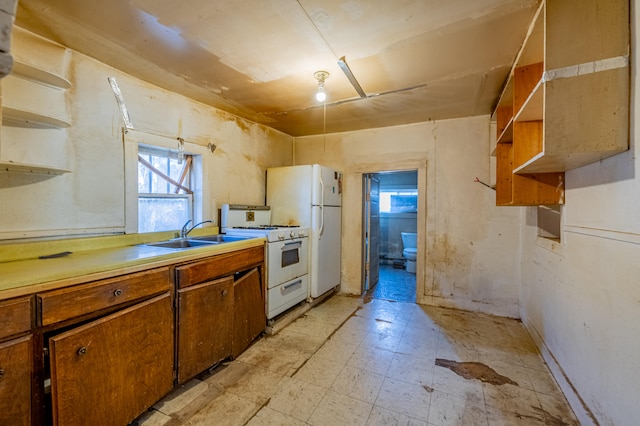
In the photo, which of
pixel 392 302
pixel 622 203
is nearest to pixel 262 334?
pixel 392 302

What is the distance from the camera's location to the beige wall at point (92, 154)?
169 centimetres

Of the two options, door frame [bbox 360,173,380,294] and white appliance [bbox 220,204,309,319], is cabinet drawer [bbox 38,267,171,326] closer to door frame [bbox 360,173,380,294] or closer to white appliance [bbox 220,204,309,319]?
white appliance [bbox 220,204,309,319]

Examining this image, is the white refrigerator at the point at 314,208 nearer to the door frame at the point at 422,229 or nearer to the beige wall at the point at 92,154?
the beige wall at the point at 92,154

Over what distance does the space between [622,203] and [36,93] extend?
3.19 metres

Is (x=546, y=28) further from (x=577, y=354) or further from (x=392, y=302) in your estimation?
(x=392, y=302)

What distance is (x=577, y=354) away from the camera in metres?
1.62

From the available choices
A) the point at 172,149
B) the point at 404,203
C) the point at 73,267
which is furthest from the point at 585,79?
the point at 404,203

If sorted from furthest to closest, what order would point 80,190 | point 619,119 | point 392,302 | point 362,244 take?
point 362,244 → point 392,302 → point 80,190 → point 619,119

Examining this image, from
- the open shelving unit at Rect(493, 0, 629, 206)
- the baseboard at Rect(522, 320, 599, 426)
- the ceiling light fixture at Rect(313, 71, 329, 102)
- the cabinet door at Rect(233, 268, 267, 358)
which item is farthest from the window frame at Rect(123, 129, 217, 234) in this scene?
the baseboard at Rect(522, 320, 599, 426)

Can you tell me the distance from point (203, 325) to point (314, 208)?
173 cm

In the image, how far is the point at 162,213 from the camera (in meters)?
2.57

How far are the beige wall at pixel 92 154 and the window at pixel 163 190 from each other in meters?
0.19

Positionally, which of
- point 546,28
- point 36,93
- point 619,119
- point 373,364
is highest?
point 546,28

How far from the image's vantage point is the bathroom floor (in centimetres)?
373
